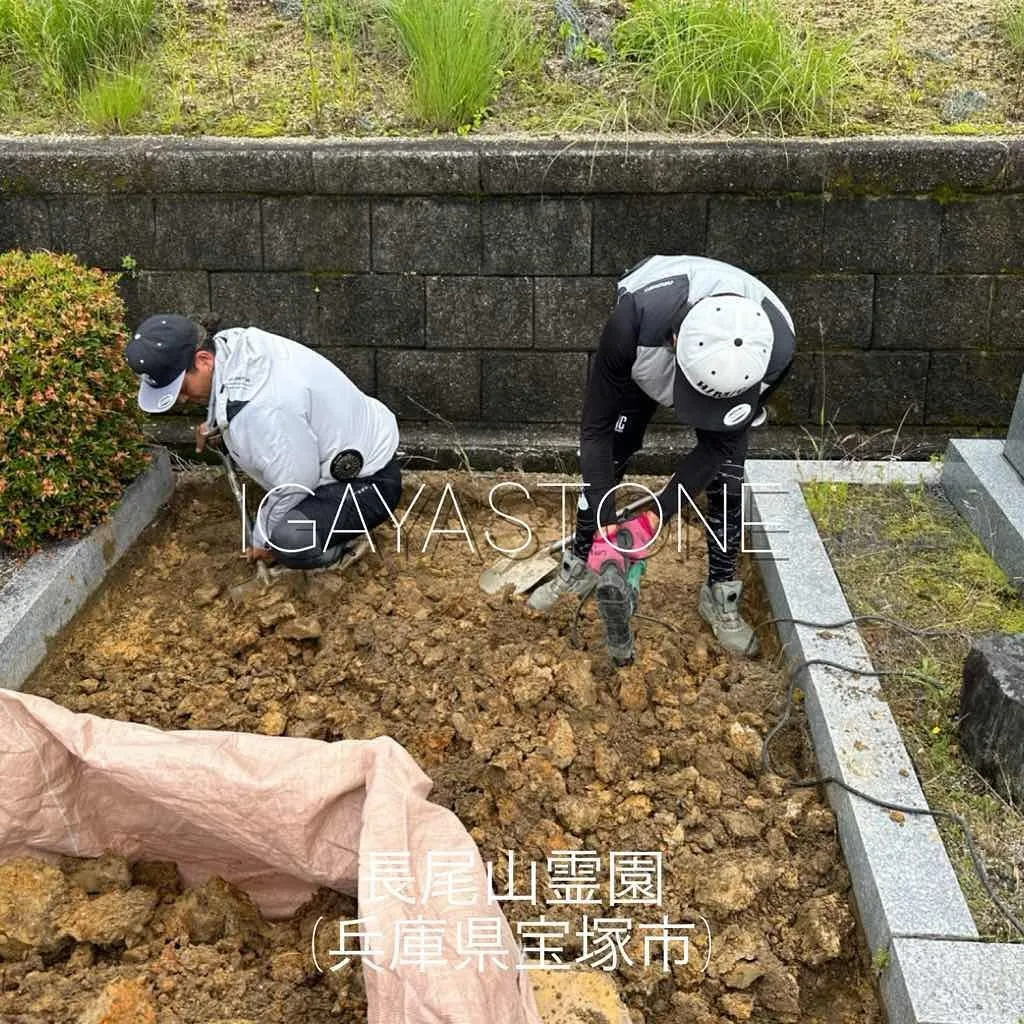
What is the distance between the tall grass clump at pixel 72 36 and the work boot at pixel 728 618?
12.5 feet

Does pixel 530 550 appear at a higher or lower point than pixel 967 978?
lower

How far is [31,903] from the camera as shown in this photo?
2.36 m

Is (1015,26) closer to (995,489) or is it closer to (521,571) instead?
(995,489)

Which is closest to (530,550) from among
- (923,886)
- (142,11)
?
(923,886)

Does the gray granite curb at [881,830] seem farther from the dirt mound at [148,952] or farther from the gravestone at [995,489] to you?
the dirt mound at [148,952]

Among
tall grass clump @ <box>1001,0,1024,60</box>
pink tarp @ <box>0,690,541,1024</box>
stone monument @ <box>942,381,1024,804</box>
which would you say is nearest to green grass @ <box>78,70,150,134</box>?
pink tarp @ <box>0,690,541,1024</box>

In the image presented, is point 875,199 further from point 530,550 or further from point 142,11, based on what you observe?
point 142,11

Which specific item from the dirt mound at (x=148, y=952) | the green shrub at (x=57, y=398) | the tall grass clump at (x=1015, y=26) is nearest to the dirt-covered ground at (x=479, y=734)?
the dirt mound at (x=148, y=952)

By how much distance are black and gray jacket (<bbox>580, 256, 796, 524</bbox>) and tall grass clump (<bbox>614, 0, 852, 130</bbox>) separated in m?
1.63

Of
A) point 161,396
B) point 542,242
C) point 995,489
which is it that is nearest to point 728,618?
point 995,489

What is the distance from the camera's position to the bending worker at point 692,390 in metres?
2.88

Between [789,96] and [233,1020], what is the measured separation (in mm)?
4136

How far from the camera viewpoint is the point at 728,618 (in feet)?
12.0

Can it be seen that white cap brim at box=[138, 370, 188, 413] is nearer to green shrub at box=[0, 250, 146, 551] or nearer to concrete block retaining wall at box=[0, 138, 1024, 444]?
green shrub at box=[0, 250, 146, 551]
